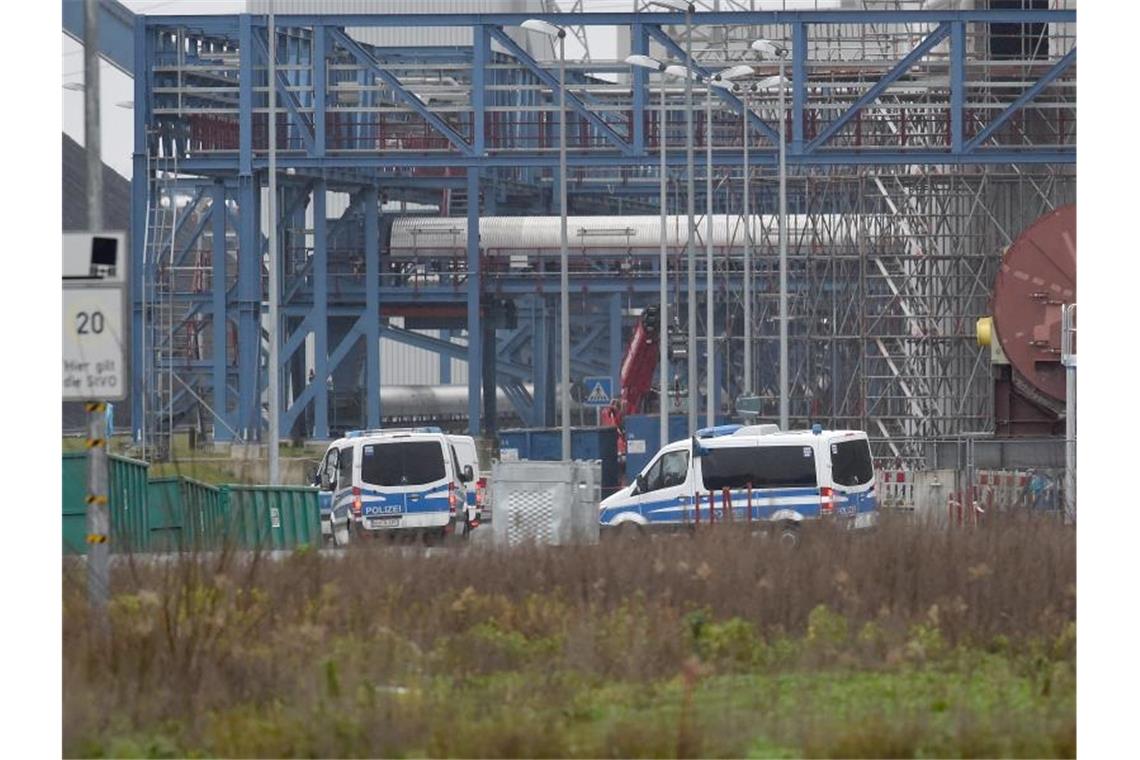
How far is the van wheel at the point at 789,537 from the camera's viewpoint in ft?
74.1

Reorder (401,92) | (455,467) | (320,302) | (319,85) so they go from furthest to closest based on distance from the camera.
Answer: (320,302), (319,85), (401,92), (455,467)

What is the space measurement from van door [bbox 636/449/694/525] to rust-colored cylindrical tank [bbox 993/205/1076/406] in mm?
11120

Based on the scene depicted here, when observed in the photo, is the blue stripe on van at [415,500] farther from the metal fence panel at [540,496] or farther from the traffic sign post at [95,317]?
the traffic sign post at [95,317]

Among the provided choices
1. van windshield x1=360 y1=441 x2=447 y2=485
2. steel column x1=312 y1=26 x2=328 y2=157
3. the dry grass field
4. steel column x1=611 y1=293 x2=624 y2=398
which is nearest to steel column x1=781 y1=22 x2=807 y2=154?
steel column x1=312 y1=26 x2=328 y2=157

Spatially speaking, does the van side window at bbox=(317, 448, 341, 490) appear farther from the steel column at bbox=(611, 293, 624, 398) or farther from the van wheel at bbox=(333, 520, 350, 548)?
the steel column at bbox=(611, 293, 624, 398)

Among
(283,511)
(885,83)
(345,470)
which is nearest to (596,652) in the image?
(283,511)

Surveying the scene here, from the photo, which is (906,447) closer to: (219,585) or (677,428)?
(677,428)

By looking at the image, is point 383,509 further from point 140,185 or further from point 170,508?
point 140,185

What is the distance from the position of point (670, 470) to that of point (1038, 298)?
11523 millimetres

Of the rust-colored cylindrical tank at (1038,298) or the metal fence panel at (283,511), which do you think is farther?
the rust-colored cylindrical tank at (1038,298)

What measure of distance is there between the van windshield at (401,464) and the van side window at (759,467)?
4599 mm

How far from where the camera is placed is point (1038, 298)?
41.0 meters

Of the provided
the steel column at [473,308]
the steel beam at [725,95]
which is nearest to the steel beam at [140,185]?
the steel column at [473,308]

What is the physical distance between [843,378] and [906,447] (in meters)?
6.80
